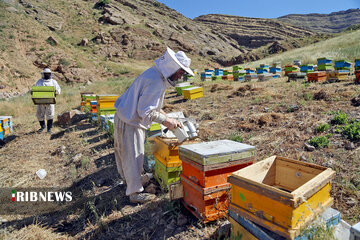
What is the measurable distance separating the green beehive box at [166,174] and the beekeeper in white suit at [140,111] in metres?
0.28

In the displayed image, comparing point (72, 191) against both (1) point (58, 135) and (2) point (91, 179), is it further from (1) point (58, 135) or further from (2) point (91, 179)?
(1) point (58, 135)

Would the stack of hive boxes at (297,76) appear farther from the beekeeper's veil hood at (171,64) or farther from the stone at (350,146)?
the beekeeper's veil hood at (171,64)

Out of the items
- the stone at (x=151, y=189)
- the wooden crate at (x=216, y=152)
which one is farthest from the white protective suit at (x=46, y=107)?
the wooden crate at (x=216, y=152)

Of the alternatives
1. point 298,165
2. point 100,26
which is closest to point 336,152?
point 298,165

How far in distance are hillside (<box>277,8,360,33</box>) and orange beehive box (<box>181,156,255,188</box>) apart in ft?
369

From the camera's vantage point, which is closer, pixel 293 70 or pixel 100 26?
pixel 293 70

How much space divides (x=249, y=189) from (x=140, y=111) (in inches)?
67.9

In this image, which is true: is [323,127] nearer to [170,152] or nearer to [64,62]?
[170,152]

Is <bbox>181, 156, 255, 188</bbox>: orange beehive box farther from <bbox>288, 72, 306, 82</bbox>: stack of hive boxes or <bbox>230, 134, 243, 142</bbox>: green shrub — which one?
<bbox>288, 72, 306, 82</bbox>: stack of hive boxes

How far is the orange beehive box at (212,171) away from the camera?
2631mm

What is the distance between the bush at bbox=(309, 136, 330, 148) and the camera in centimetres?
420

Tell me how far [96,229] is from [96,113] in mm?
5996

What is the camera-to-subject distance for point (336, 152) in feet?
12.9

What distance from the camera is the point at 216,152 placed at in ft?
8.66
